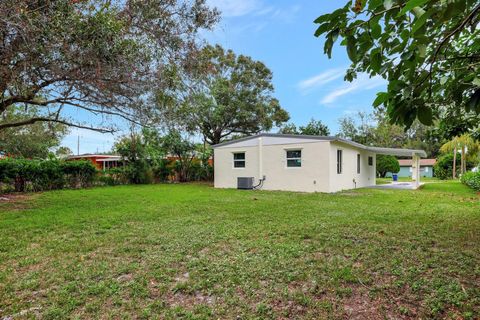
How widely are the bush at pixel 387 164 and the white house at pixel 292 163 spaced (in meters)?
8.32

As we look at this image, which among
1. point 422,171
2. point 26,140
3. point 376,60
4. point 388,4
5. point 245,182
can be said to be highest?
point 26,140

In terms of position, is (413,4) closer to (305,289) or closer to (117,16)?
(305,289)

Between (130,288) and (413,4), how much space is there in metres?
3.17

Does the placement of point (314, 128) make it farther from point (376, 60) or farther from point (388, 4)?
point (388, 4)

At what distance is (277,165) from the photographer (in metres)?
14.0

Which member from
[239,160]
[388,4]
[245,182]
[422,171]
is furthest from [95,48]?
[422,171]

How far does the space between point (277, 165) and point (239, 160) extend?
2.38 metres

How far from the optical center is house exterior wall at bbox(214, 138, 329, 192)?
12617 mm

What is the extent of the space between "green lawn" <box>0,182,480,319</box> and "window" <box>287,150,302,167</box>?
7.14 m

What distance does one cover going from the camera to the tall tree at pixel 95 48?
15.4 feet

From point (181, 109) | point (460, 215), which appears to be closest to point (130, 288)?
point (181, 109)

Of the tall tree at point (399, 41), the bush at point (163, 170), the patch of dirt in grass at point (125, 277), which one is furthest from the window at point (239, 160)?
the tall tree at point (399, 41)

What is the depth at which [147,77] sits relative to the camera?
21.9ft

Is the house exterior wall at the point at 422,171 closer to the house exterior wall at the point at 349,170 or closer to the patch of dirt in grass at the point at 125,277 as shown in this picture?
the house exterior wall at the point at 349,170
